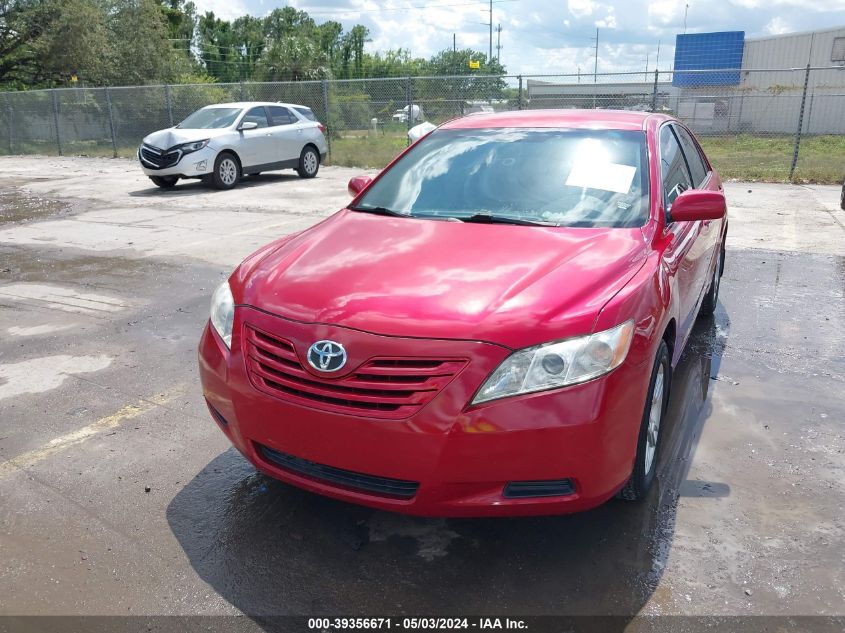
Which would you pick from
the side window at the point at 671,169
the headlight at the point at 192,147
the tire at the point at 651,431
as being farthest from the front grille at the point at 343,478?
the headlight at the point at 192,147

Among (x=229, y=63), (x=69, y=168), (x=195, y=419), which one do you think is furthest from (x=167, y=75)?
(x=229, y=63)

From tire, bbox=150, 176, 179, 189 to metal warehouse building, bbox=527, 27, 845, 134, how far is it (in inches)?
358

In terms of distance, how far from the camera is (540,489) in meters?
2.46

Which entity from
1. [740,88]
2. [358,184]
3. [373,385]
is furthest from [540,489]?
[740,88]

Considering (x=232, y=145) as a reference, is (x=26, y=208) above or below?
below

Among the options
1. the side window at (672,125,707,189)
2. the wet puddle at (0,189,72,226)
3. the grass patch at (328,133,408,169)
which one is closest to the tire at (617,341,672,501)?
the side window at (672,125,707,189)

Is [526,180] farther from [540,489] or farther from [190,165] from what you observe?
[190,165]

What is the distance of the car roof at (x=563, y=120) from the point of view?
401 cm

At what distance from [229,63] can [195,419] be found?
310 ft

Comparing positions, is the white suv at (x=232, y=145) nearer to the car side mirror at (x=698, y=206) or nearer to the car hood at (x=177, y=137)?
the car hood at (x=177, y=137)

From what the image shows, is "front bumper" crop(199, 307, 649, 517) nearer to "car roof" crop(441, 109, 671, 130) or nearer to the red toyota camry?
the red toyota camry

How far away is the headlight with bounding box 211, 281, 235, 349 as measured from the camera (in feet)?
9.47

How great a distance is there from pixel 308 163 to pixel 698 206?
44.6ft

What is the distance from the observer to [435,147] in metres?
4.24
